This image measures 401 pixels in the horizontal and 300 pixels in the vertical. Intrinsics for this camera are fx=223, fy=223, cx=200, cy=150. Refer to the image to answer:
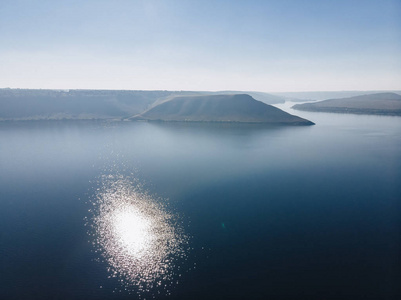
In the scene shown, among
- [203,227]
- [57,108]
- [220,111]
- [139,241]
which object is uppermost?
[57,108]

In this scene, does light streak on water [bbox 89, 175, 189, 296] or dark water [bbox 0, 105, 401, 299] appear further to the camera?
light streak on water [bbox 89, 175, 189, 296]

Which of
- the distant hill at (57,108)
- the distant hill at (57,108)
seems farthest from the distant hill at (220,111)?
the distant hill at (57,108)

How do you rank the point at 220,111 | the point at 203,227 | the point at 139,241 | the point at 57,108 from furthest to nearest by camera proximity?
the point at 57,108 → the point at 220,111 → the point at 203,227 → the point at 139,241

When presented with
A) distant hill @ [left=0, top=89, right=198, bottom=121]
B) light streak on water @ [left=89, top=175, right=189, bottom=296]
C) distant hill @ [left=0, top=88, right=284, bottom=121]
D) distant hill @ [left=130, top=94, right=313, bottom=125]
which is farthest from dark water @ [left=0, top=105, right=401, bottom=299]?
distant hill @ [left=0, top=89, right=198, bottom=121]

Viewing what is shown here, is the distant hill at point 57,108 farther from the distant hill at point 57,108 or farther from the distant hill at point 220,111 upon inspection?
the distant hill at point 220,111

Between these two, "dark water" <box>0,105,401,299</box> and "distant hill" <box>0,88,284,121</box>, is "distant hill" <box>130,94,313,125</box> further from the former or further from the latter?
"dark water" <box>0,105,401,299</box>

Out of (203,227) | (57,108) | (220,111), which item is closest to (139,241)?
(203,227)

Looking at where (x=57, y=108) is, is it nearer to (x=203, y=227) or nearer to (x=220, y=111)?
(x=220, y=111)
